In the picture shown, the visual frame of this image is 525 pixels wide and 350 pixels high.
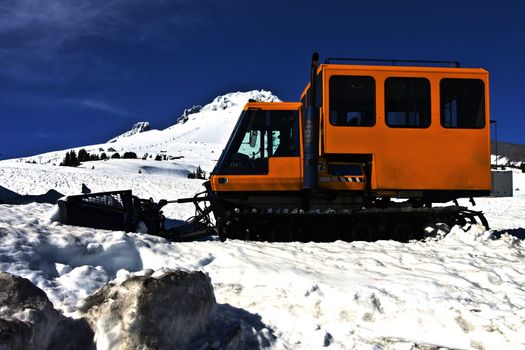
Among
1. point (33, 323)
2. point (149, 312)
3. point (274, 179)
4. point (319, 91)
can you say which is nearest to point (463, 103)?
point (319, 91)

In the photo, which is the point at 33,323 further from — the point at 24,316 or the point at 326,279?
the point at 326,279

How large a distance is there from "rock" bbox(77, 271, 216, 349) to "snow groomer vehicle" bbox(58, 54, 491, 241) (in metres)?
3.85

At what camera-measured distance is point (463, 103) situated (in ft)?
24.0

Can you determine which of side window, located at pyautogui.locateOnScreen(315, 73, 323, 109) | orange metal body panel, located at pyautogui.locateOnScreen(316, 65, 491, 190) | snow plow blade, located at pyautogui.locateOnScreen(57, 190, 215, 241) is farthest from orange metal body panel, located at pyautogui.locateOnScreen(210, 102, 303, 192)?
snow plow blade, located at pyautogui.locateOnScreen(57, 190, 215, 241)

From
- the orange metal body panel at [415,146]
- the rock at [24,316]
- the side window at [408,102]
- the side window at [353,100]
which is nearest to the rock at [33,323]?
the rock at [24,316]

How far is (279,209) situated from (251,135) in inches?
50.1

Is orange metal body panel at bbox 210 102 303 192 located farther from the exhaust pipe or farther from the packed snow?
the packed snow

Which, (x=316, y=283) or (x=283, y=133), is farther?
(x=283, y=133)

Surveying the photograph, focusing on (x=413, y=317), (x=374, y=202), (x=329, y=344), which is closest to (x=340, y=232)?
(x=374, y=202)

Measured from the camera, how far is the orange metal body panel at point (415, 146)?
7086 mm

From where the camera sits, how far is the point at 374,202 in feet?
24.8

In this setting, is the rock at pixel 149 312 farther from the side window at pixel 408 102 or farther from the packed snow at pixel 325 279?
the side window at pixel 408 102

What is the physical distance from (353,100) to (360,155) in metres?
0.88

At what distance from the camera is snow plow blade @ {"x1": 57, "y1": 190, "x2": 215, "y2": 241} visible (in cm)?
608
